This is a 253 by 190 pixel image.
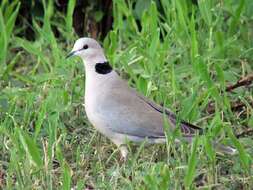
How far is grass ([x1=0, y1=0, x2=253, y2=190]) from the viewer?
457 centimetres

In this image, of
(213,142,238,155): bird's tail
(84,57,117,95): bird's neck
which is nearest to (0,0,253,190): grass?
(213,142,238,155): bird's tail

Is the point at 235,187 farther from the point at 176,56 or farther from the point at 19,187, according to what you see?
the point at 176,56

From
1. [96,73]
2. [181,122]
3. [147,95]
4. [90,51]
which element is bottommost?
[181,122]

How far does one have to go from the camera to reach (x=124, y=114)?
5082 mm

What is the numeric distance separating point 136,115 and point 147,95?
497 mm

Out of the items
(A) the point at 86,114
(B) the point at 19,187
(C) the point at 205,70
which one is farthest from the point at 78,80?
(B) the point at 19,187

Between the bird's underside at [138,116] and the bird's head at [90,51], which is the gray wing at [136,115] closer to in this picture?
the bird's underside at [138,116]

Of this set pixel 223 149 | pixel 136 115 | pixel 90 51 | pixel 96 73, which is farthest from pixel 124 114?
pixel 223 149

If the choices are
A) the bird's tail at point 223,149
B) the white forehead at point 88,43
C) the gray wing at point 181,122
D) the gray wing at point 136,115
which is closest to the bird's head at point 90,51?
the white forehead at point 88,43

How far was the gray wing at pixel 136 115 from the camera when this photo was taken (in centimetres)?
498

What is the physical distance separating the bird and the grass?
0.10 meters

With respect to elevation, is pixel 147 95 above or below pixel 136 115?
above

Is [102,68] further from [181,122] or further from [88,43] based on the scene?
[181,122]

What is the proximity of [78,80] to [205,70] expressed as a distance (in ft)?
3.27
